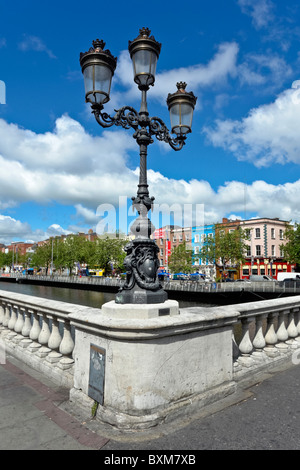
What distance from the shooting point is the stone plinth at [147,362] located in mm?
2906

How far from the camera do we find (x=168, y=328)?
3051 millimetres

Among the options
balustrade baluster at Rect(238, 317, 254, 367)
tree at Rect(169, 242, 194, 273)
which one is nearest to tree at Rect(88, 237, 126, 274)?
tree at Rect(169, 242, 194, 273)

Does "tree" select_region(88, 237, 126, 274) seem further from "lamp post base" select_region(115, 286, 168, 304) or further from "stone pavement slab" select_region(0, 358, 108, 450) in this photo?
"lamp post base" select_region(115, 286, 168, 304)

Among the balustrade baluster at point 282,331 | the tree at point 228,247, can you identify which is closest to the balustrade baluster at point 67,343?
the balustrade baluster at point 282,331

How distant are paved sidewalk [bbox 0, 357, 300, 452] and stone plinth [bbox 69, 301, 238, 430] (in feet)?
0.53

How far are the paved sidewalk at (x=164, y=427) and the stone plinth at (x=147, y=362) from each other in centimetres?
16

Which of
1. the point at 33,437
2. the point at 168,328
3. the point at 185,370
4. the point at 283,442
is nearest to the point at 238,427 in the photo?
the point at 283,442

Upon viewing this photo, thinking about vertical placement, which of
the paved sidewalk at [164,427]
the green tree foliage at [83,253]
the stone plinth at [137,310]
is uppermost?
the green tree foliage at [83,253]

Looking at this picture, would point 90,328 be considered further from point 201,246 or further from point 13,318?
point 201,246

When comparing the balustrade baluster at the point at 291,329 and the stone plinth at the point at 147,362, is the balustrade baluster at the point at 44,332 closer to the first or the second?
the stone plinth at the point at 147,362

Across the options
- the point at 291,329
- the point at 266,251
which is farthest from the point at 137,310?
the point at 266,251

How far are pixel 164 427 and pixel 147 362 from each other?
2.06 feet

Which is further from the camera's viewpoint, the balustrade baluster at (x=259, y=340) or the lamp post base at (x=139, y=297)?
the balustrade baluster at (x=259, y=340)

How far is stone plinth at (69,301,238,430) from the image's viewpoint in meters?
2.91
